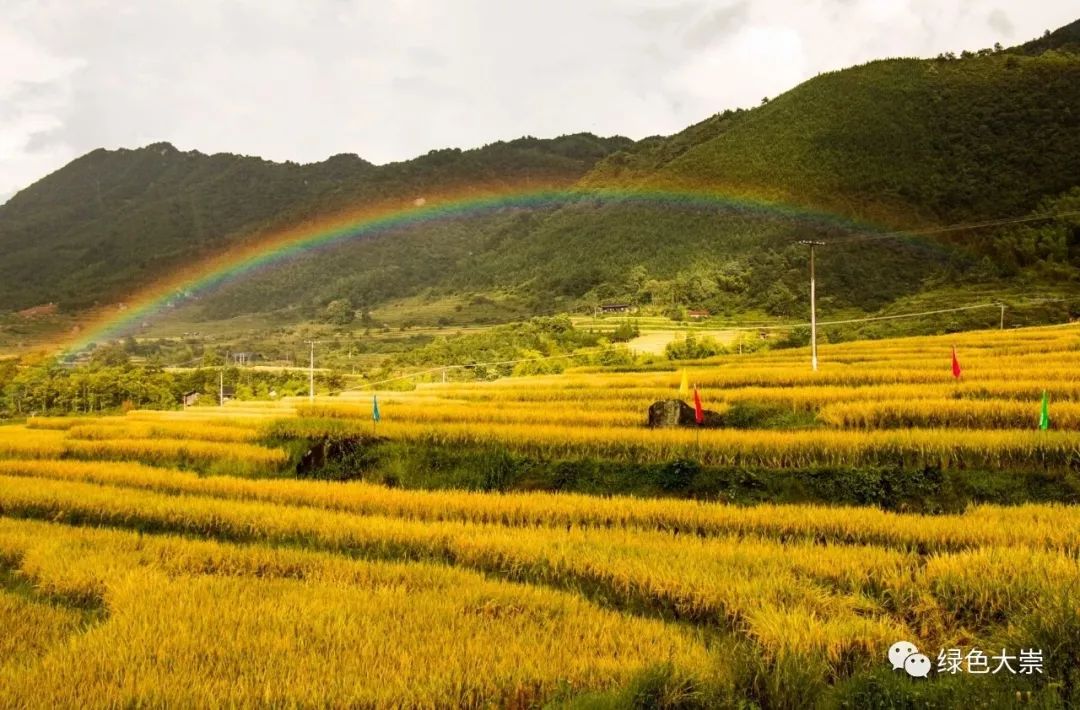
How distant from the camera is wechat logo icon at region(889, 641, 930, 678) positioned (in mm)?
4375

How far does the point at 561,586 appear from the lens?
7.05 meters

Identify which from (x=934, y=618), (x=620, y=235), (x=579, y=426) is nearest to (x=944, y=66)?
(x=620, y=235)

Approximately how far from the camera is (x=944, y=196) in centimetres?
7988

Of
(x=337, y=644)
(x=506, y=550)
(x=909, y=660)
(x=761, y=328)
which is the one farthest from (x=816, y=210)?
(x=337, y=644)

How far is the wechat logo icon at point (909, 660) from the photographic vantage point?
438 centimetres

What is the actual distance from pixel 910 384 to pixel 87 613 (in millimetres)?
18414

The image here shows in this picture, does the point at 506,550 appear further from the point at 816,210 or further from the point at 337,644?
the point at 816,210

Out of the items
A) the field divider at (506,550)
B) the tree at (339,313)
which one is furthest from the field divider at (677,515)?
the tree at (339,313)

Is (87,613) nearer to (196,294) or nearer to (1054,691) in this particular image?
(1054,691)

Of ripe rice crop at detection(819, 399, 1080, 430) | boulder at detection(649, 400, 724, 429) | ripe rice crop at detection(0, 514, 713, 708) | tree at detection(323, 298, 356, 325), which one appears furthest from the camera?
tree at detection(323, 298, 356, 325)

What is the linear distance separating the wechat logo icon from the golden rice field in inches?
3.3

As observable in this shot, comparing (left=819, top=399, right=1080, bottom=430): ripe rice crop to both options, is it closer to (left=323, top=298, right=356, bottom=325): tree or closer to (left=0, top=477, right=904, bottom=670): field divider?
(left=0, top=477, right=904, bottom=670): field divider

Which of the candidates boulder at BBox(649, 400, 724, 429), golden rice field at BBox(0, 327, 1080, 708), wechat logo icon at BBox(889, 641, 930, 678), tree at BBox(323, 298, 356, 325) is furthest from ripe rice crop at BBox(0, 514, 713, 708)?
tree at BBox(323, 298, 356, 325)

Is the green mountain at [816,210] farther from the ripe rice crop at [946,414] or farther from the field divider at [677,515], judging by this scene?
the field divider at [677,515]
